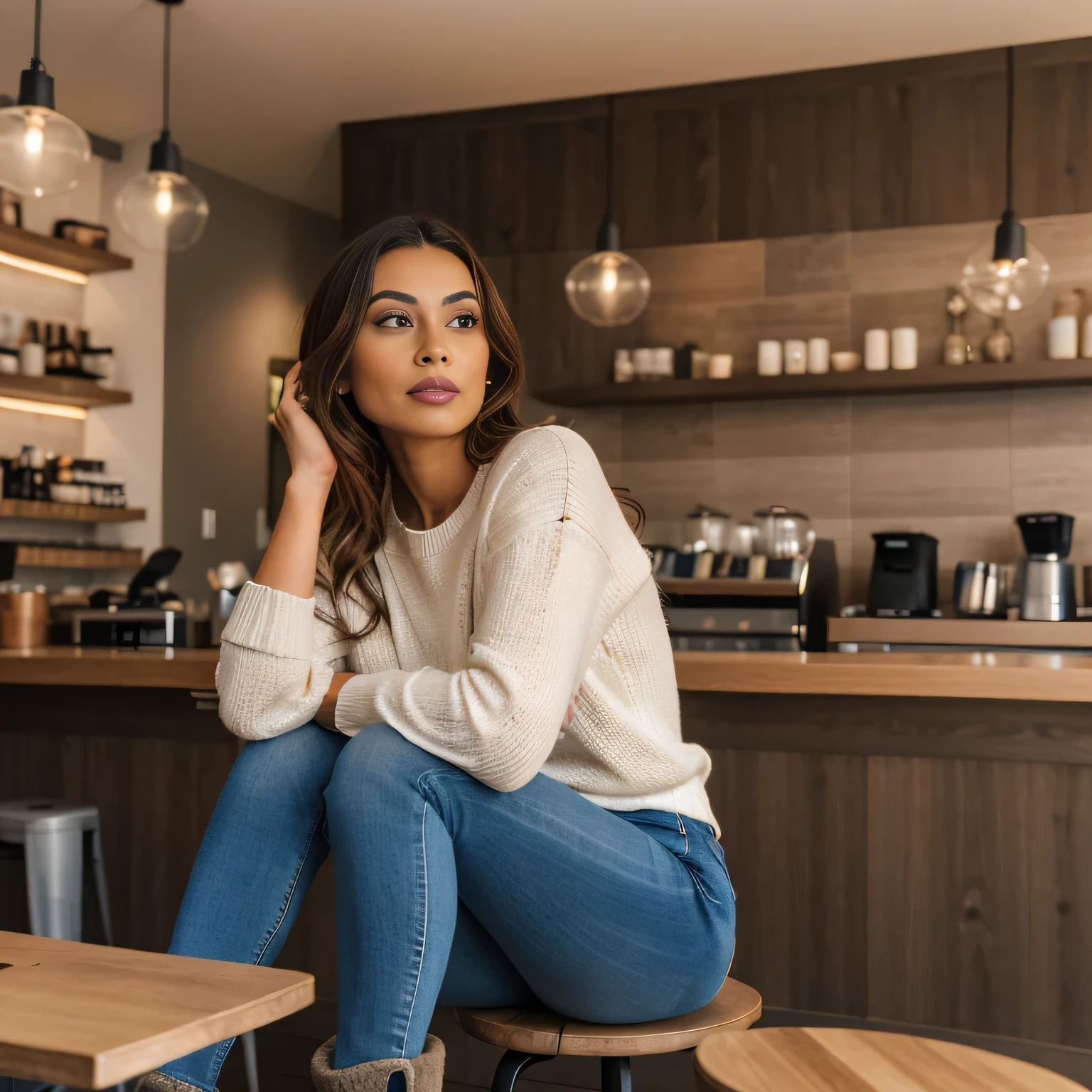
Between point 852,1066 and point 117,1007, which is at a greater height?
point 117,1007

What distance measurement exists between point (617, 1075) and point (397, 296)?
2.93 feet

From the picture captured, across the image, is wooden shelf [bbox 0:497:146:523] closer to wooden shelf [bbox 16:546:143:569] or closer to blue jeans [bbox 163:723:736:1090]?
wooden shelf [bbox 16:546:143:569]

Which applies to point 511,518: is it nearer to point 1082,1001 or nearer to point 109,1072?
point 109,1072

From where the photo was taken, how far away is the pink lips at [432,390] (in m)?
1.46

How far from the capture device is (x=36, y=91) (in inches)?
101

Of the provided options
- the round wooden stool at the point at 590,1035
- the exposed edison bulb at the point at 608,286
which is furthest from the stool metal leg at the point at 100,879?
the exposed edison bulb at the point at 608,286

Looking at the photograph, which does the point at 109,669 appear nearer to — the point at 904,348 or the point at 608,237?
the point at 608,237

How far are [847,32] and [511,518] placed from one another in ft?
10.8

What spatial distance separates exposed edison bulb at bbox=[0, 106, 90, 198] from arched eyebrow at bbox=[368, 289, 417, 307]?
1.40 metres

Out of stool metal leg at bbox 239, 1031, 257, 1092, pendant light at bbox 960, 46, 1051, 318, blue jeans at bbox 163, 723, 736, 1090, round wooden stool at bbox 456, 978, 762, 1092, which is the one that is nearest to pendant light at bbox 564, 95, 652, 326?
pendant light at bbox 960, 46, 1051, 318

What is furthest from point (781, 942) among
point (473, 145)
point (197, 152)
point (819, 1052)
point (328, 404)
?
point (197, 152)

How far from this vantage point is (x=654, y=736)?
4.34ft

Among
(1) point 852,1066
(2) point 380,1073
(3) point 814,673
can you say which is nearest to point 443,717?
(2) point 380,1073

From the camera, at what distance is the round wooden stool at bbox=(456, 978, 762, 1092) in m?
1.18
